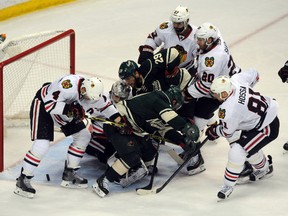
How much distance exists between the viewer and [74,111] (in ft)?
21.7

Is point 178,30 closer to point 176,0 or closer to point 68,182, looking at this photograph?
point 68,182

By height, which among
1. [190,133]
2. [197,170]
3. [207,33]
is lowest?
[197,170]

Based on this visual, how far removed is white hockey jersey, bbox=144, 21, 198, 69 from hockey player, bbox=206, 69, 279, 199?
877mm

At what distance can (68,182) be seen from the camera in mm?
6852

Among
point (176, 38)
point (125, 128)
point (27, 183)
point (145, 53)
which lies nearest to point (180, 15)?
point (176, 38)

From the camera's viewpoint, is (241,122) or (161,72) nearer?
(241,122)

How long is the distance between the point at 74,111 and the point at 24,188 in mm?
609

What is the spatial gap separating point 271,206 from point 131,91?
1266 mm

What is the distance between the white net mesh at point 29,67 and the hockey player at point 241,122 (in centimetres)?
164

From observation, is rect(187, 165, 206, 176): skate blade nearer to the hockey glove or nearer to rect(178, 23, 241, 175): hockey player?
rect(178, 23, 241, 175): hockey player

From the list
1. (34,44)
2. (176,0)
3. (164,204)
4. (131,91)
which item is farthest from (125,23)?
(164,204)

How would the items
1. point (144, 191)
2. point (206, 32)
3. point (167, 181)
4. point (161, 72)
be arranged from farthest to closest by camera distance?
point (161, 72), point (206, 32), point (167, 181), point (144, 191)

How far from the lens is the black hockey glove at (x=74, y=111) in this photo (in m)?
6.59

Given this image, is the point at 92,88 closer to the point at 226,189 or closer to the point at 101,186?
the point at 101,186
